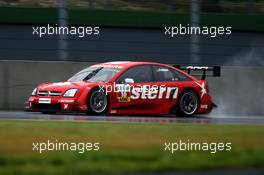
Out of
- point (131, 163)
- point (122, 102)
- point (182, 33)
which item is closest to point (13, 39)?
point (182, 33)

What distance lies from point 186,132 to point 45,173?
376 cm

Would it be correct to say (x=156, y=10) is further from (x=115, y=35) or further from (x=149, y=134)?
(x=149, y=134)

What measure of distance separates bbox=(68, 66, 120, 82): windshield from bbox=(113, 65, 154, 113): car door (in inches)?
9.1

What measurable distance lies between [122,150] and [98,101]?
22.6 feet

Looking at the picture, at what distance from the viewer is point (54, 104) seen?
16.5 metres

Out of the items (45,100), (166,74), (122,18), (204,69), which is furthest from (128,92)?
(122,18)

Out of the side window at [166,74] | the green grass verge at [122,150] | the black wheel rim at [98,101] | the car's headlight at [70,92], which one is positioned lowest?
the green grass verge at [122,150]

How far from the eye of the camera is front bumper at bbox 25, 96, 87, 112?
16.3 meters

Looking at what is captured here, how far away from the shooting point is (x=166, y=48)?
25.6 meters

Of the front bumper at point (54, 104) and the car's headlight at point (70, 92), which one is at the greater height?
the car's headlight at point (70, 92)

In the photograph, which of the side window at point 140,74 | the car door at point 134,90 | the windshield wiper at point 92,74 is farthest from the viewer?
the side window at point 140,74

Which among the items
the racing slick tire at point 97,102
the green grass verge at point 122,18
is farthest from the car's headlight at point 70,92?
the green grass verge at point 122,18

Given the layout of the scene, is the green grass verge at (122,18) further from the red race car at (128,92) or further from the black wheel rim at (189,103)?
the black wheel rim at (189,103)

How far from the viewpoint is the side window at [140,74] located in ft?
56.7
